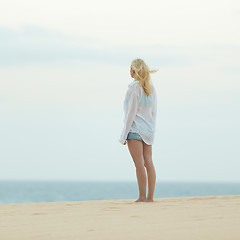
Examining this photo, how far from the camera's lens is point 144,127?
7039mm

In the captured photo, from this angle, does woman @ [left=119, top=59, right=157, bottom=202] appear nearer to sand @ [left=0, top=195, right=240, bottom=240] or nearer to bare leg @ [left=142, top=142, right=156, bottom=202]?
bare leg @ [left=142, top=142, right=156, bottom=202]

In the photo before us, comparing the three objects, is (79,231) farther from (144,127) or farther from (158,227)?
(144,127)

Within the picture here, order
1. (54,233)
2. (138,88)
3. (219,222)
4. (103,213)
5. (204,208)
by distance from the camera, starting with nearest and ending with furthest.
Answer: (54,233) → (219,222) → (103,213) → (204,208) → (138,88)

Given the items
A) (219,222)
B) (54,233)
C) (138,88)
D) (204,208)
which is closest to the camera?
(54,233)

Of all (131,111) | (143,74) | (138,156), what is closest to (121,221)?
(138,156)

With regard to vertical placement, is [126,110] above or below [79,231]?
above

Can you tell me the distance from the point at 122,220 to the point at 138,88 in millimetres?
2252

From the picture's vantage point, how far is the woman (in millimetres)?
6969

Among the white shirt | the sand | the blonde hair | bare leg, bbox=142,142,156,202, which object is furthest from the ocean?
the sand

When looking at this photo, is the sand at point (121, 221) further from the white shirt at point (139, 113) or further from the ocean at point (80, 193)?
the ocean at point (80, 193)

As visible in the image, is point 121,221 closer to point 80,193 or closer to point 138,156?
point 138,156

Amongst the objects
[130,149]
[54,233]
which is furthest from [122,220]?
[130,149]

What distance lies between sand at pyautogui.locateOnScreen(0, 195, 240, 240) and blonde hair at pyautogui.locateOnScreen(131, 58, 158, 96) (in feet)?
4.90

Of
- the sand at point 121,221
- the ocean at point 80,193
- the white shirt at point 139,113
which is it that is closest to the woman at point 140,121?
the white shirt at point 139,113
